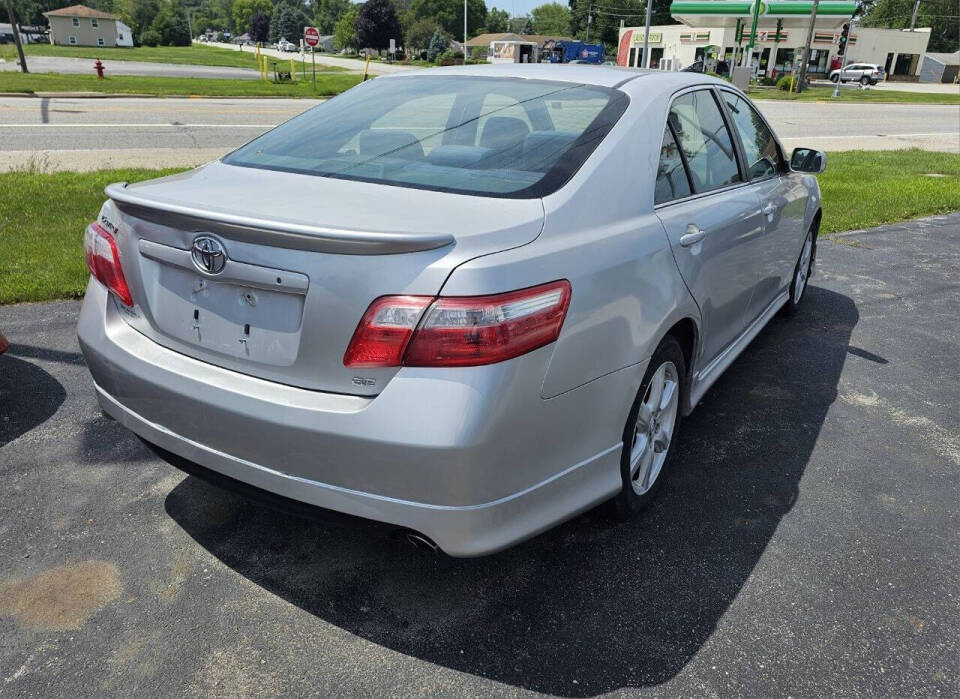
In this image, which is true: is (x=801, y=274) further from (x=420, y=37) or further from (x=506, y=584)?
(x=420, y=37)

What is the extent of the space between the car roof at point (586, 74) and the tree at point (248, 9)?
157662 mm

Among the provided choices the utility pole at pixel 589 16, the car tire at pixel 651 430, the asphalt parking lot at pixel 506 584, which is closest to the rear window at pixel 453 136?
the car tire at pixel 651 430

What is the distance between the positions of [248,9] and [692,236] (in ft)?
554

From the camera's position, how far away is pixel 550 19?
15900 cm

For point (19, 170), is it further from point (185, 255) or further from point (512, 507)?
point (512, 507)

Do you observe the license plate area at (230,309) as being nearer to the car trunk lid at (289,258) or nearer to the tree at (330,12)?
the car trunk lid at (289,258)

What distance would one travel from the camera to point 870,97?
3909 cm

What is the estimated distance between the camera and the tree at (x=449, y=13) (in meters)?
106

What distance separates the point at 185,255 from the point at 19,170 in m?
8.64

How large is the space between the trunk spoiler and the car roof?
1.50 metres

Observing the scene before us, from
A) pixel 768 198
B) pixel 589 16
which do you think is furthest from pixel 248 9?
pixel 768 198

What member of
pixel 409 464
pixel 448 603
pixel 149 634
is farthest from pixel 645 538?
pixel 149 634

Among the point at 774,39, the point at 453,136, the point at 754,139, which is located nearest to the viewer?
the point at 453,136

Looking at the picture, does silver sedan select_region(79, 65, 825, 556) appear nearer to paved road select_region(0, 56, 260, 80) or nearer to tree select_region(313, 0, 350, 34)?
paved road select_region(0, 56, 260, 80)
